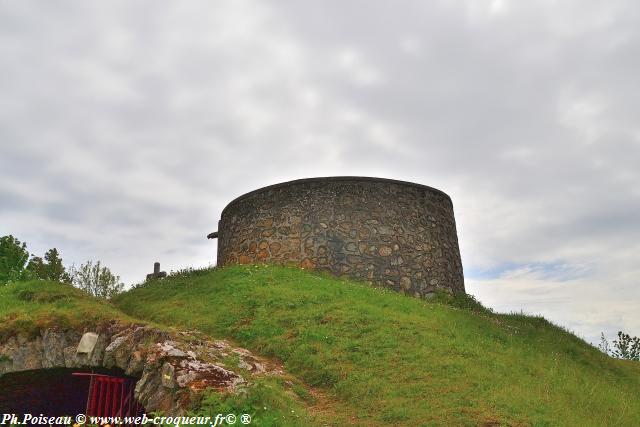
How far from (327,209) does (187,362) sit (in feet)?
34.0

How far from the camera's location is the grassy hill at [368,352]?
7.57 meters

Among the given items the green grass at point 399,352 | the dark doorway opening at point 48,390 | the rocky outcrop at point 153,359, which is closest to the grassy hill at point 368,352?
the green grass at point 399,352

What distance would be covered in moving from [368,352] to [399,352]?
610mm

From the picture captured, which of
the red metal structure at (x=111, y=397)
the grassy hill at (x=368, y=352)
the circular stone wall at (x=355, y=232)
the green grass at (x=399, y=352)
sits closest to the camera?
the grassy hill at (x=368, y=352)

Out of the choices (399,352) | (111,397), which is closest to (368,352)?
(399,352)

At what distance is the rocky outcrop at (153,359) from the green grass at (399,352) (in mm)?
1320

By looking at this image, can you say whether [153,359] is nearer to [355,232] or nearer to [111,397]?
[111,397]

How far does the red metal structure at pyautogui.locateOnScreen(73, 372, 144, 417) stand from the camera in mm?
9758

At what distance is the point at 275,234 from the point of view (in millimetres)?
18422

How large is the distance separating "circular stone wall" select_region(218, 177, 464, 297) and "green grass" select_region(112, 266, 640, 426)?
1963 millimetres

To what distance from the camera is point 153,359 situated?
8.55 m

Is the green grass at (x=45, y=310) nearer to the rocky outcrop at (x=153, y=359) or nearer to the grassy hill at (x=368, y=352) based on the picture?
the grassy hill at (x=368, y=352)

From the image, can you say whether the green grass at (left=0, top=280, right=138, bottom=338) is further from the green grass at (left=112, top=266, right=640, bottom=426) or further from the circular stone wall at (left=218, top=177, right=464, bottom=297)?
the circular stone wall at (left=218, top=177, right=464, bottom=297)

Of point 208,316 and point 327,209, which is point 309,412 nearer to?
point 208,316
